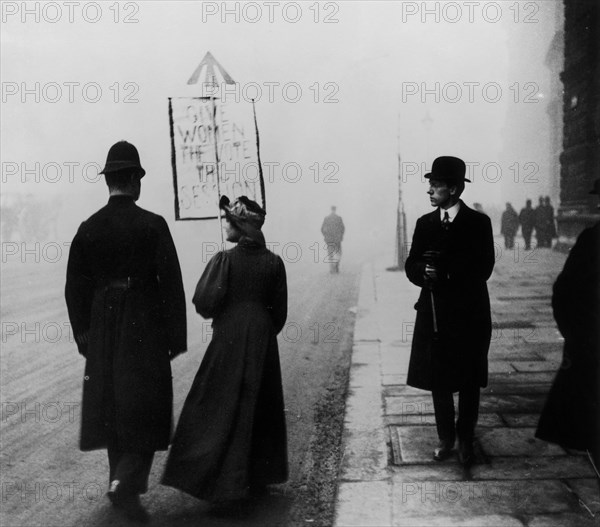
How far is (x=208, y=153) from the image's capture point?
4.69 meters

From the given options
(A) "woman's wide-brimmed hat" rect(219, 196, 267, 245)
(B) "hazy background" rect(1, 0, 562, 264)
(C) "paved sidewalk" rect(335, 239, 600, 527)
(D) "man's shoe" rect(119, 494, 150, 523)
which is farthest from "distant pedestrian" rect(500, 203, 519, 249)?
(D) "man's shoe" rect(119, 494, 150, 523)

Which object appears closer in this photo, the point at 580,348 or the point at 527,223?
the point at 580,348

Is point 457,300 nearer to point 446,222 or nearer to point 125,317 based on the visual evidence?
point 446,222

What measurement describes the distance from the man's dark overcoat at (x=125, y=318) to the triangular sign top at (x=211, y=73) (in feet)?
4.85

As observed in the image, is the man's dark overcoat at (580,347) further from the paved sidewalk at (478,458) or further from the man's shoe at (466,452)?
the man's shoe at (466,452)

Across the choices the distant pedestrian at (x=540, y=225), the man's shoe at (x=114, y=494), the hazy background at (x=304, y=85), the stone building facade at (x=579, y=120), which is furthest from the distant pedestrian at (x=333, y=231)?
the stone building facade at (x=579, y=120)

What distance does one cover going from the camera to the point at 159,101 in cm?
524

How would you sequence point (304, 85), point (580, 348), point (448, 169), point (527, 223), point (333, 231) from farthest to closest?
point (527, 223) → point (333, 231) → point (304, 85) → point (448, 169) → point (580, 348)

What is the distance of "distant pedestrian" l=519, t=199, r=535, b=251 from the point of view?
21.9 feet

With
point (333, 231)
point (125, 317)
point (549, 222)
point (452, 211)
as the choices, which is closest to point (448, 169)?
point (452, 211)

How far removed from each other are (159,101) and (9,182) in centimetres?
255

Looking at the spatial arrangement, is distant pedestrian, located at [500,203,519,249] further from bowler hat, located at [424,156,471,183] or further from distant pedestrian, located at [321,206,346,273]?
bowler hat, located at [424,156,471,183]

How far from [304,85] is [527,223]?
3.12m

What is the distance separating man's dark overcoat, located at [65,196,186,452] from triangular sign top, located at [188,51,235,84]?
1477 millimetres
